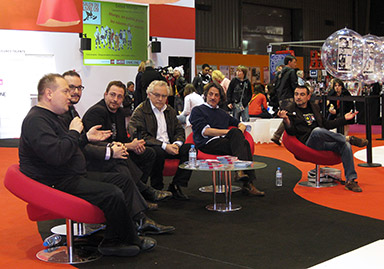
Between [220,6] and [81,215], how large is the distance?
1751 cm

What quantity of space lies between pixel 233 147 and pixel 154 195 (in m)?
0.94

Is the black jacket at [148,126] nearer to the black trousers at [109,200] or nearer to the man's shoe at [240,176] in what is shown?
the man's shoe at [240,176]

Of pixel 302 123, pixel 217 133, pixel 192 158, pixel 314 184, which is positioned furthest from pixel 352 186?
pixel 192 158

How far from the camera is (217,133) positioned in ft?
17.3

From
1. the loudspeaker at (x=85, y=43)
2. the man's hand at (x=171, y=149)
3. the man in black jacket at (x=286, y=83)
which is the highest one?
the loudspeaker at (x=85, y=43)

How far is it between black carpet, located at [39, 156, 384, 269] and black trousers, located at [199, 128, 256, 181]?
427 millimetres

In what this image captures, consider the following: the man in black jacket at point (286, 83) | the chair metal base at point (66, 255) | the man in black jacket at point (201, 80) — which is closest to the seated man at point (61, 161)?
the chair metal base at point (66, 255)

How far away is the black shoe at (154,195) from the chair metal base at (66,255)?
1363 mm

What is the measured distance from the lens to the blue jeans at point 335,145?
17.7 ft

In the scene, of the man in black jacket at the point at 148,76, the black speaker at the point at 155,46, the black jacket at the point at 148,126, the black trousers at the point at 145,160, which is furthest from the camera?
the black speaker at the point at 155,46

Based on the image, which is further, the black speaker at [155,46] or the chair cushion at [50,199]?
the black speaker at [155,46]

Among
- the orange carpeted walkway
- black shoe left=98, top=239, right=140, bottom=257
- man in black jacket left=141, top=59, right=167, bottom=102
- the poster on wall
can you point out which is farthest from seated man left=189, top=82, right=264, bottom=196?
the poster on wall

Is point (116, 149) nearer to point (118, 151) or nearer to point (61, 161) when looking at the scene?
point (118, 151)

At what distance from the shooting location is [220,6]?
64.4 feet
